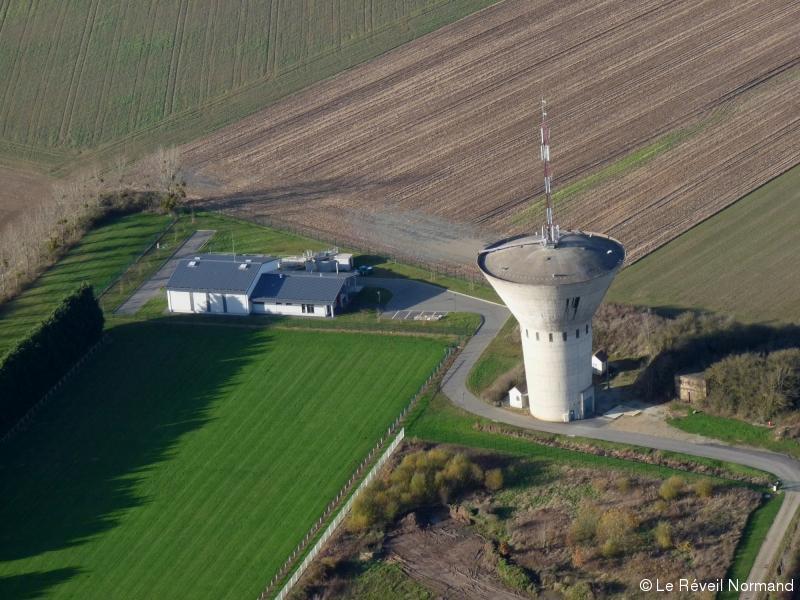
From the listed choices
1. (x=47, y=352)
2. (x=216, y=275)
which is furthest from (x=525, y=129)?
(x=47, y=352)

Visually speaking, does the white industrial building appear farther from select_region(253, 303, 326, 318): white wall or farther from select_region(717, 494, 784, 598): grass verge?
select_region(717, 494, 784, 598): grass verge

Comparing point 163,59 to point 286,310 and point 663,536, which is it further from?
point 663,536

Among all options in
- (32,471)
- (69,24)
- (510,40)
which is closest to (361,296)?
(32,471)

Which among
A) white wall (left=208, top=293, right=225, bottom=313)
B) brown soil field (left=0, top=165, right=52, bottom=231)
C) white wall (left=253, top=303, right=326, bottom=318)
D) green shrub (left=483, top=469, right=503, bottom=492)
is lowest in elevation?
green shrub (left=483, top=469, right=503, bottom=492)

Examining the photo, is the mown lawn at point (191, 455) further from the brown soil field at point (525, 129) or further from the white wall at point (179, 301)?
the brown soil field at point (525, 129)

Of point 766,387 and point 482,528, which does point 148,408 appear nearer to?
point 482,528

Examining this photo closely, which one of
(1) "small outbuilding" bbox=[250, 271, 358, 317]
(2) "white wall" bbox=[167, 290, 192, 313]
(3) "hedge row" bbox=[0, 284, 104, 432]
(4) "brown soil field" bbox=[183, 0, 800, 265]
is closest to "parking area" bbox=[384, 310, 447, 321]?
(1) "small outbuilding" bbox=[250, 271, 358, 317]
